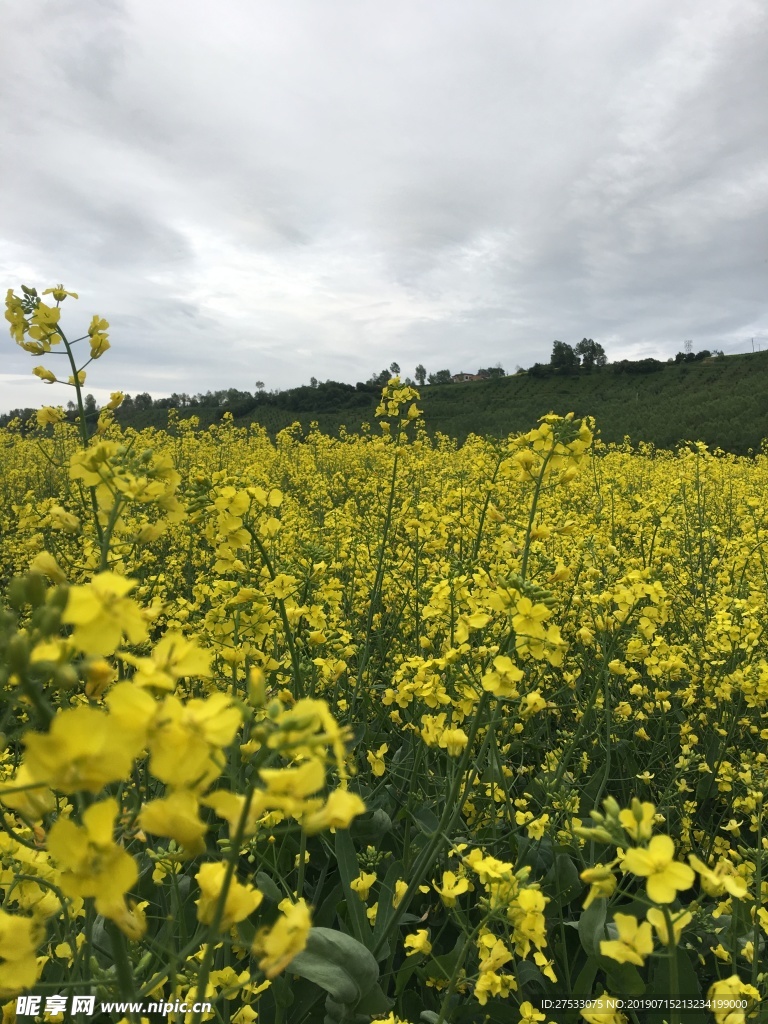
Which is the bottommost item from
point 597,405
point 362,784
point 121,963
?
point 362,784

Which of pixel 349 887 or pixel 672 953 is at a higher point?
pixel 672 953

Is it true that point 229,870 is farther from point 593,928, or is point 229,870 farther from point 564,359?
point 564,359

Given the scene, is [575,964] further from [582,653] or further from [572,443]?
[572,443]

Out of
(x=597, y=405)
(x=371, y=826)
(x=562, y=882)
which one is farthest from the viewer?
(x=597, y=405)

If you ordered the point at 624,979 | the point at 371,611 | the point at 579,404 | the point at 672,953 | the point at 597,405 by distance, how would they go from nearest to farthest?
the point at 672,953 < the point at 624,979 < the point at 371,611 < the point at 597,405 < the point at 579,404

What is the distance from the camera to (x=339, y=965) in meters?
1.90

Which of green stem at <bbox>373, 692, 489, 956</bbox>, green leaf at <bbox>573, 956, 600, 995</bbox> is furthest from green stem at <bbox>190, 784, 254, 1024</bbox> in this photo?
green leaf at <bbox>573, 956, 600, 995</bbox>

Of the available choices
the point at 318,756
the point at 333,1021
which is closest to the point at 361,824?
the point at 333,1021

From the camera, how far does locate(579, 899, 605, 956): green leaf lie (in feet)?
7.14

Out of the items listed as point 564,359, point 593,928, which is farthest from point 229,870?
point 564,359

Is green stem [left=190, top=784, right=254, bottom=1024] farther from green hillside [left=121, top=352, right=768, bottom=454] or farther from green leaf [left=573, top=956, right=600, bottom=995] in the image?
green hillside [left=121, top=352, right=768, bottom=454]

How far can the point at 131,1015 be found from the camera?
97cm

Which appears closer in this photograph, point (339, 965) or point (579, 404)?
point (339, 965)

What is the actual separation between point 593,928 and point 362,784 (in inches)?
57.8
